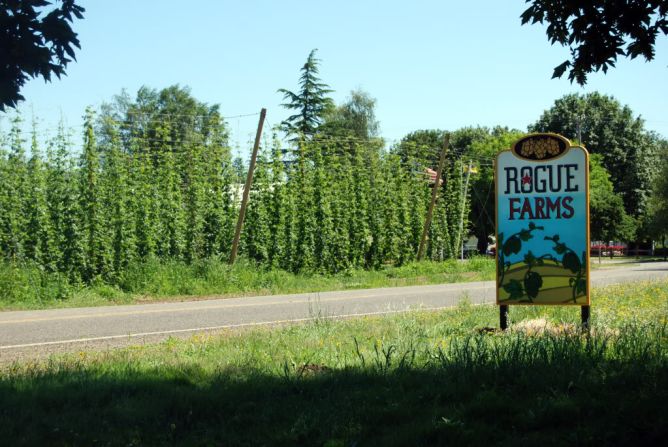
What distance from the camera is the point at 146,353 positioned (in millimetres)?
8648

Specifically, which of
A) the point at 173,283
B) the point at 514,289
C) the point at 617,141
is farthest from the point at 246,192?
the point at 617,141

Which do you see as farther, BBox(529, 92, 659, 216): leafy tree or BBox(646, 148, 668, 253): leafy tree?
BBox(529, 92, 659, 216): leafy tree

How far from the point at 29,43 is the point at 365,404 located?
3.64 m

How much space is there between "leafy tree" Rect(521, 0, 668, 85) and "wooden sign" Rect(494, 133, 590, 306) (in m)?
1.46

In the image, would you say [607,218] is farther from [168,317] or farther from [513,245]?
[513,245]

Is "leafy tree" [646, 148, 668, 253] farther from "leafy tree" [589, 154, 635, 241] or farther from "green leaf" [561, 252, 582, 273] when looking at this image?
"green leaf" [561, 252, 582, 273]

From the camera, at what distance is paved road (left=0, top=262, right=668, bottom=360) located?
10633mm

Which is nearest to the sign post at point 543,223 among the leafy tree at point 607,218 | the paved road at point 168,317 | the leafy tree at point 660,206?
the paved road at point 168,317

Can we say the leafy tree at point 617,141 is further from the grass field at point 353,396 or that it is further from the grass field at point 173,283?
the grass field at point 353,396

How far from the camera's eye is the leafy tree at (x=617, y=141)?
2554 inches

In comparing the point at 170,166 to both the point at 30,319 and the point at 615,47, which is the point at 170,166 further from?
the point at 615,47

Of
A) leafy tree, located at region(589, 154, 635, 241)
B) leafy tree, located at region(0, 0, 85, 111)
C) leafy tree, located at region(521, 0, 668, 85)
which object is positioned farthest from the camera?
leafy tree, located at region(589, 154, 635, 241)

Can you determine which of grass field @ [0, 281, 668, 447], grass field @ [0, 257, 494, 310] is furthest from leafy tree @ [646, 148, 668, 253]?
grass field @ [0, 281, 668, 447]

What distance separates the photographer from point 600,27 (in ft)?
26.2
